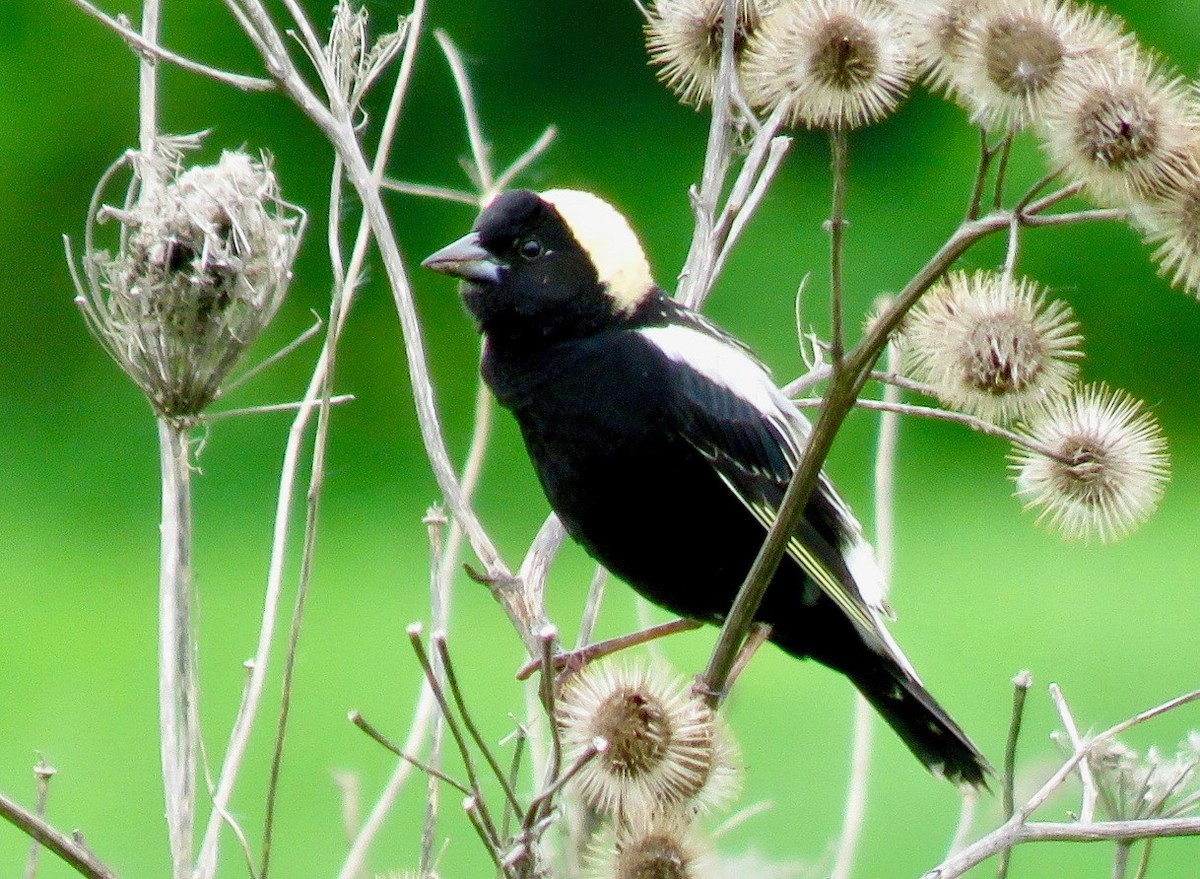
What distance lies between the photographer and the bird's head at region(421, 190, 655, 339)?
1.74m

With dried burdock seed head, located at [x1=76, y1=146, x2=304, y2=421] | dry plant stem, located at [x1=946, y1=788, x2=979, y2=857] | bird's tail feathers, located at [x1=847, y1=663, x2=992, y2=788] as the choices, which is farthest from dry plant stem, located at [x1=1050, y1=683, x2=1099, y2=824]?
dried burdock seed head, located at [x1=76, y1=146, x2=304, y2=421]

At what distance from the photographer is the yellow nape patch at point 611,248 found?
1.77 meters

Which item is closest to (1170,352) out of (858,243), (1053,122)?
(858,243)

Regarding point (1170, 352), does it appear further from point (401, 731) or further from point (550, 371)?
point (550, 371)

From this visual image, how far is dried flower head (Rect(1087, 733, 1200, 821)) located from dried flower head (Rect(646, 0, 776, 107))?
74 cm

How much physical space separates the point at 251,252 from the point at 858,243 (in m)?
3.70

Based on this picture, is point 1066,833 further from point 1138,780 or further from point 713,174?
point 713,174

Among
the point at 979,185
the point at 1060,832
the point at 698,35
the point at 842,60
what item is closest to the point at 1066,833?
the point at 1060,832

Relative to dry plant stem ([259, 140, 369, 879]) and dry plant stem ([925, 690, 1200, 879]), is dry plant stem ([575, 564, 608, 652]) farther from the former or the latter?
dry plant stem ([925, 690, 1200, 879])

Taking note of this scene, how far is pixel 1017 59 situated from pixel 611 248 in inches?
26.6

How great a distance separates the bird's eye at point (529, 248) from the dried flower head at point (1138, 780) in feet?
2.71

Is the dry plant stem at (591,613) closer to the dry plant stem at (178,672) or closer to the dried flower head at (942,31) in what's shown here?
the dry plant stem at (178,672)

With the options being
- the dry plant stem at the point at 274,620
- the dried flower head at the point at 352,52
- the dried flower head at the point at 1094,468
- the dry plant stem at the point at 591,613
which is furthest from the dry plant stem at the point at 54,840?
the dried flower head at the point at 1094,468

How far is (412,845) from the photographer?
162 inches
